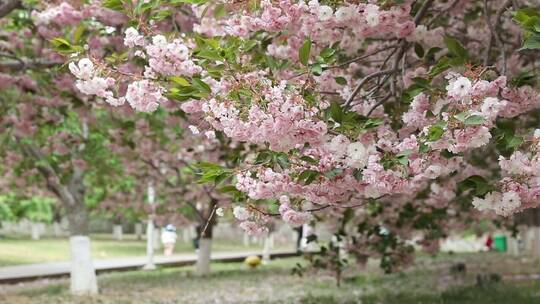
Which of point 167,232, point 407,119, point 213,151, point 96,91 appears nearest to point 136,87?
point 96,91

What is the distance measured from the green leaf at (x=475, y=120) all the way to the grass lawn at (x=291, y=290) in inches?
242

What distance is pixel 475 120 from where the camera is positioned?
125 inches

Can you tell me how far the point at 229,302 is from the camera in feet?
34.9

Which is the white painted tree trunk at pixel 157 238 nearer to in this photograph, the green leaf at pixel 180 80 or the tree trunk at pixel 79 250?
the tree trunk at pixel 79 250

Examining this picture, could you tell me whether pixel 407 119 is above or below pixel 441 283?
above

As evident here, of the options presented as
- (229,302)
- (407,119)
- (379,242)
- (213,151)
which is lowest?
(229,302)

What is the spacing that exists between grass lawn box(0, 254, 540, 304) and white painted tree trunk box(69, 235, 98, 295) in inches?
10.9

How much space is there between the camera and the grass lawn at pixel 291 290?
973 cm

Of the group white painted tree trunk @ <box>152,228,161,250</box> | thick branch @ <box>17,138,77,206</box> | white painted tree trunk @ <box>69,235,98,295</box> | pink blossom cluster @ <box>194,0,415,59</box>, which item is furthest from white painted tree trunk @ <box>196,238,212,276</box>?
white painted tree trunk @ <box>152,228,161,250</box>

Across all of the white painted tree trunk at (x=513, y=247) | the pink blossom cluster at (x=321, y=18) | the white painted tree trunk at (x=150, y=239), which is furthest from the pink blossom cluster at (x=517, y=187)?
the white painted tree trunk at (x=513, y=247)

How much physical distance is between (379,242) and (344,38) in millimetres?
5474

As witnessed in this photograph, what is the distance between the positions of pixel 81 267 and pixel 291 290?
3.95 metres

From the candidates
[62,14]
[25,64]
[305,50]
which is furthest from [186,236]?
[305,50]

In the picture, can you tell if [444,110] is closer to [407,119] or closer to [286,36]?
[407,119]
